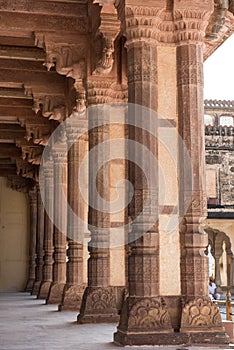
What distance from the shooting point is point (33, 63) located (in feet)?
39.9

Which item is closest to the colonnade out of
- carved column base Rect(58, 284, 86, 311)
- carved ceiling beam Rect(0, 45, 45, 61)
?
carved ceiling beam Rect(0, 45, 45, 61)

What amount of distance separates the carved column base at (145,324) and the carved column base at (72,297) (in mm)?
4922

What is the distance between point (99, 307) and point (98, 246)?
0.88 metres

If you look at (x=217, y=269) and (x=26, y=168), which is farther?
(x=217, y=269)

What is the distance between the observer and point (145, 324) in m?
6.18

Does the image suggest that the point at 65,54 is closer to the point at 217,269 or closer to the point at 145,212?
the point at 145,212

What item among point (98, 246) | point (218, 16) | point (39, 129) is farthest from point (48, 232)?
point (218, 16)

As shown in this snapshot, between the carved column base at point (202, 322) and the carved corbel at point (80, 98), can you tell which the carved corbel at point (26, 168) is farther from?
the carved column base at point (202, 322)

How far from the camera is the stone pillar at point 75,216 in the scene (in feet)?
36.7

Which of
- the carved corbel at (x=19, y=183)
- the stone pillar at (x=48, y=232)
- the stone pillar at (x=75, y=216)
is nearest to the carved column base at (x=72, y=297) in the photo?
the stone pillar at (x=75, y=216)

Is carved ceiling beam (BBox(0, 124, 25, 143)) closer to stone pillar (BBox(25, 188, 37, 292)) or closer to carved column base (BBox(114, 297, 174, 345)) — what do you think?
stone pillar (BBox(25, 188, 37, 292))

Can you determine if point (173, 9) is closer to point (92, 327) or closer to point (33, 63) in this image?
point (92, 327)

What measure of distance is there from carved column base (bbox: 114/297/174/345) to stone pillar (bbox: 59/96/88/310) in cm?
491

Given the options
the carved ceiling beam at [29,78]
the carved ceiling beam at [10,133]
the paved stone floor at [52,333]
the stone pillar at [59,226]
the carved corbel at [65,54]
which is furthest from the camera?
the carved ceiling beam at [10,133]
